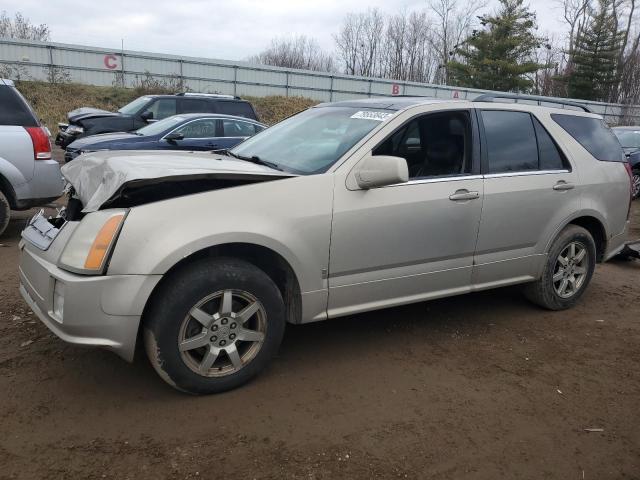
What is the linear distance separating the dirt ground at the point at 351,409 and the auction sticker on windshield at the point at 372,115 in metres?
1.64

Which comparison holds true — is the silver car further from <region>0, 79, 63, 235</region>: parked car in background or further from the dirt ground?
<region>0, 79, 63, 235</region>: parked car in background

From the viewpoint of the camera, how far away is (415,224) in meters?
3.66

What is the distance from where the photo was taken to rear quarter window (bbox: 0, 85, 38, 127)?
6.06 meters

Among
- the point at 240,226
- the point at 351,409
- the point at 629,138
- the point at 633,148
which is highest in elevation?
the point at 629,138

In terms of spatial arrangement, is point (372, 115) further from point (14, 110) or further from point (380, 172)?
point (14, 110)

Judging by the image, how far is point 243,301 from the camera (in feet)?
10.4

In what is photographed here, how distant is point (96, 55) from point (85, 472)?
2645cm

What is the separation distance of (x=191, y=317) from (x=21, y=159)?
427 cm

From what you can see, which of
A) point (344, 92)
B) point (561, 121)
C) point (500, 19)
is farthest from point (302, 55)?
point (561, 121)

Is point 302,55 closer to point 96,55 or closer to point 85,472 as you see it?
point 96,55

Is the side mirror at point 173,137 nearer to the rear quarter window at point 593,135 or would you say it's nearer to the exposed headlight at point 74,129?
the exposed headlight at point 74,129

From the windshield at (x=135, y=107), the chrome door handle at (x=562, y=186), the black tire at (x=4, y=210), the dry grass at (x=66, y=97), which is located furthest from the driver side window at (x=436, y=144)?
the dry grass at (x=66, y=97)

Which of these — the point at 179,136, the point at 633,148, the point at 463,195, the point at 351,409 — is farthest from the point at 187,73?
the point at 351,409

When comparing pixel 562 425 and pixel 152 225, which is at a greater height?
pixel 152 225
